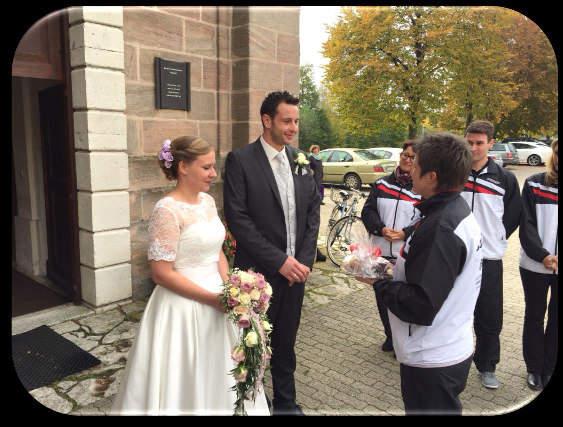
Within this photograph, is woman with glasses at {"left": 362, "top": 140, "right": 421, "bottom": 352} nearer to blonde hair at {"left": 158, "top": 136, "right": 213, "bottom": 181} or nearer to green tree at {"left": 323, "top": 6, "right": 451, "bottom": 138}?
blonde hair at {"left": 158, "top": 136, "right": 213, "bottom": 181}

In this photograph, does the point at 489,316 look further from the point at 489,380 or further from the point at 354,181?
the point at 354,181

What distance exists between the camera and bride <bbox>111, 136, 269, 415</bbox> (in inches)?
109

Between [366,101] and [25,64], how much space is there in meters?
19.2

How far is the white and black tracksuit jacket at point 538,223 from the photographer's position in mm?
3771

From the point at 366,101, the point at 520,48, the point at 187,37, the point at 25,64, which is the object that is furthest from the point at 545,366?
the point at 520,48

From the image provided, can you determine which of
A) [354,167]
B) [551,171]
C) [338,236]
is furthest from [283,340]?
[354,167]

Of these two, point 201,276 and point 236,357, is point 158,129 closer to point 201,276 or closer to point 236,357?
point 201,276

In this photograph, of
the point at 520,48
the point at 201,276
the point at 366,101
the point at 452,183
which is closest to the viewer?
the point at 452,183

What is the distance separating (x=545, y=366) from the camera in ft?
13.1

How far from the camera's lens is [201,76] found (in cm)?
620

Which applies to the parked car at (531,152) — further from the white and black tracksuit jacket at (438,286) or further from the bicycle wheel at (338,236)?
the white and black tracksuit jacket at (438,286)

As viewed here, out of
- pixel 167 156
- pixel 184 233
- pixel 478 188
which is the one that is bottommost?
pixel 184 233

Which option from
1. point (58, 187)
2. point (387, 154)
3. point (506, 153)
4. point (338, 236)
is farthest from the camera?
point (506, 153)

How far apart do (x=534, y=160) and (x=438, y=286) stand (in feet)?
104
